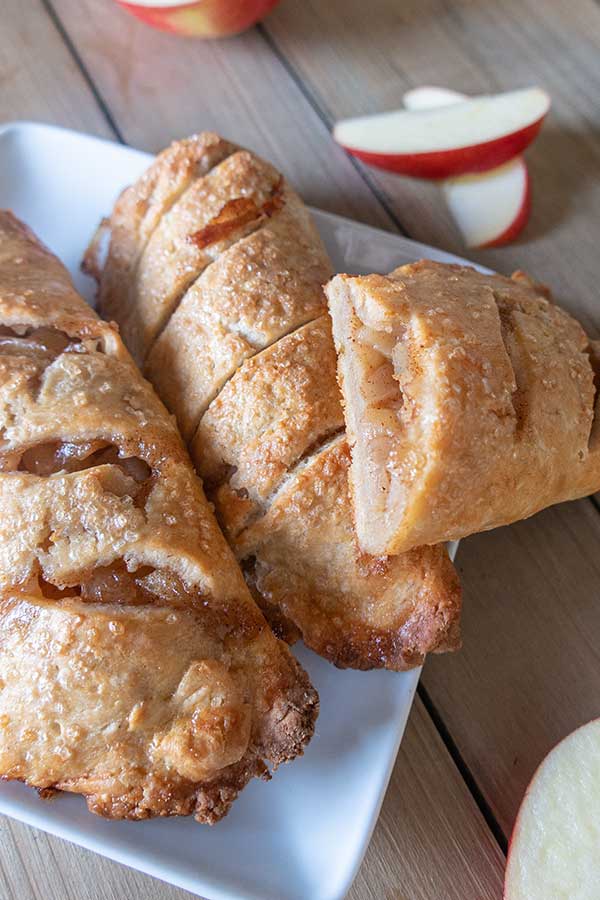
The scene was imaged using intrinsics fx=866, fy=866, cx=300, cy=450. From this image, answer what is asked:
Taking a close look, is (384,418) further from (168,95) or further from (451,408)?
(168,95)

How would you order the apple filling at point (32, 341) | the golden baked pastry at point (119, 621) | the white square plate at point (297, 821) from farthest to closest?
1. the apple filling at point (32, 341)
2. the white square plate at point (297, 821)
3. the golden baked pastry at point (119, 621)

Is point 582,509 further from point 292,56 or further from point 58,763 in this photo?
point 292,56

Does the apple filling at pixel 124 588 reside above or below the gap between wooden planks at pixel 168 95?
below

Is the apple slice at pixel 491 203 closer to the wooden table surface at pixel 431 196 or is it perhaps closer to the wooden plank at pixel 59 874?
the wooden table surface at pixel 431 196

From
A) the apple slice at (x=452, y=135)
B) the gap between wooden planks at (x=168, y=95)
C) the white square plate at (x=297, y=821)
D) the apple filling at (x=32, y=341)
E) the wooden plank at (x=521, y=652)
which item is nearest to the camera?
the white square plate at (x=297, y=821)

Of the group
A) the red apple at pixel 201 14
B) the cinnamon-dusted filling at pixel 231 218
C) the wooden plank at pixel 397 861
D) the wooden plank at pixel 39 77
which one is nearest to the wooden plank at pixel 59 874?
the wooden plank at pixel 397 861

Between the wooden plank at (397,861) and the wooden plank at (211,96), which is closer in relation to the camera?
the wooden plank at (397,861)

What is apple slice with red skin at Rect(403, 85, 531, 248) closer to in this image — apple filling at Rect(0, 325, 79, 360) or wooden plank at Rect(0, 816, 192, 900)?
apple filling at Rect(0, 325, 79, 360)
